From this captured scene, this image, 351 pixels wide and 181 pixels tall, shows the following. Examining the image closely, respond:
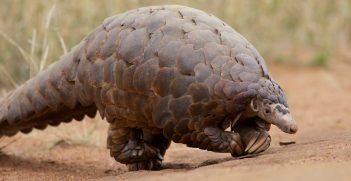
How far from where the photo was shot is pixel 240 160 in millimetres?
4207

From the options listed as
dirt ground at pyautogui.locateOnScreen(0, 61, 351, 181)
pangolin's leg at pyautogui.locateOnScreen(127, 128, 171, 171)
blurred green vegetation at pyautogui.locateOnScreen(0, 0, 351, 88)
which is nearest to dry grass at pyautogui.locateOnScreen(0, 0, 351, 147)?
blurred green vegetation at pyautogui.locateOnScreen(0, 0, 351, 88)

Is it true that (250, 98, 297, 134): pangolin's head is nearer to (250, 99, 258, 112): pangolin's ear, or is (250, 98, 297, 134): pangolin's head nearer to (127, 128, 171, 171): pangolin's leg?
(250, 99, 258, 112): pangolin's ear

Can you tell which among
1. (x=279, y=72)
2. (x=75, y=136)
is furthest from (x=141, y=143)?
(x=279, y=72)

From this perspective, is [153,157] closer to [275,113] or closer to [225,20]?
[275,113]

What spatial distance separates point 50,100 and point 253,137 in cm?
145

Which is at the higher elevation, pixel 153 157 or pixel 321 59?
pixel 321 59

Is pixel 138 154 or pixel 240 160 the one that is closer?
pixel 240 160

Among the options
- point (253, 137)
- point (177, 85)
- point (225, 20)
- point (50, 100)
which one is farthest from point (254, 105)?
point (225, 20)

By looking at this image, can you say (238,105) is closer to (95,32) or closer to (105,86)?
(105,86)

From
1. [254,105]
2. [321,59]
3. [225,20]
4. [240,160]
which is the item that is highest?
[321,59]

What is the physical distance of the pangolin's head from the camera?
4.24 meters

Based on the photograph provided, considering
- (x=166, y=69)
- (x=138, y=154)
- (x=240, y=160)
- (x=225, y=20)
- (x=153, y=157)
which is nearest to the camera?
(x=240, y=160)

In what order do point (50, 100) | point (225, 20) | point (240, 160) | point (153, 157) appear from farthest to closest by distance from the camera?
point (225, 20), point (50, 100), point (153, 157), point (240, 160)

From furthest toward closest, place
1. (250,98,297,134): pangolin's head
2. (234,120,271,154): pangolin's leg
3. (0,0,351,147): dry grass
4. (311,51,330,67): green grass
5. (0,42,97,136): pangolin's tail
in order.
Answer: (311,51,330,67): green grass, (0,0,351,147): dry grass, (0,42,97,136): pangolin's tail, (234,120,271,154): pangolin's leg, (250,98,297,134): pangolin's head
